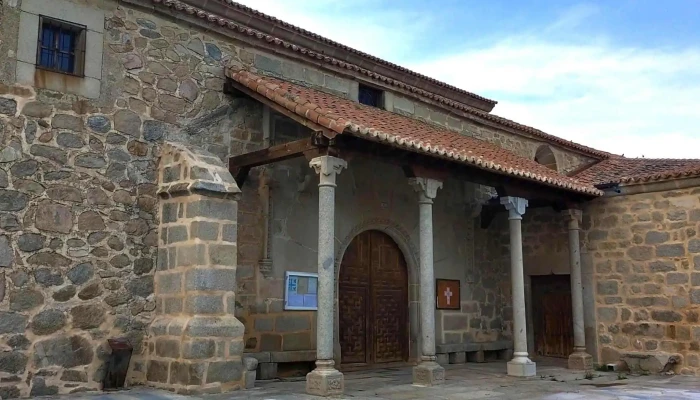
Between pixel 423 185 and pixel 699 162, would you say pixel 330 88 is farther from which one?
pixel 699 162

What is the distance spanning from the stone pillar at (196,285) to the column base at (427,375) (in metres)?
2.13

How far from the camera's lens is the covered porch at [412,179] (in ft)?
23.2

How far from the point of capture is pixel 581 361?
33.4 ft

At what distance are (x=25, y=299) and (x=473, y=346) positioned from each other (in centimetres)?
Result: 721

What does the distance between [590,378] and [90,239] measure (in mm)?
6745

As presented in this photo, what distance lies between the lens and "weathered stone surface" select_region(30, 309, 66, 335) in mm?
6367

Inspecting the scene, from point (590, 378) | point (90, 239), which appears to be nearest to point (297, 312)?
point (90, 239)

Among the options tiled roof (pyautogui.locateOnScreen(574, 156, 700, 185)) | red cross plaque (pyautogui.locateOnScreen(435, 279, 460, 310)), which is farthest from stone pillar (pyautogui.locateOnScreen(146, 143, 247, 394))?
tiled roof (pyautogui.locateOnScreen(574, 156, 700, 185))

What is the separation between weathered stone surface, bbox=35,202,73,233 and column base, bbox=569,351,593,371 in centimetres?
759

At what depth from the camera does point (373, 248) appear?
985 centimetres

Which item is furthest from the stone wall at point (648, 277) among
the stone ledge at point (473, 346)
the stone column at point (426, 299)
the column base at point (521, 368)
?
the stone column at point (426, 299)

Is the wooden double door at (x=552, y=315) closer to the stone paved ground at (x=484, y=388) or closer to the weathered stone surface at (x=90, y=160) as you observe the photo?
the stone paved ground at (x=484, y=388)

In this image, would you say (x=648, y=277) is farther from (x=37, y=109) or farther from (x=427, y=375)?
(x=37, y=109)

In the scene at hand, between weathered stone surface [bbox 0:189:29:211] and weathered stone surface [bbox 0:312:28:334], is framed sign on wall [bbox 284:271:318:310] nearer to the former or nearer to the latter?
weathered stone surface [bbox 0:312:28:334]
